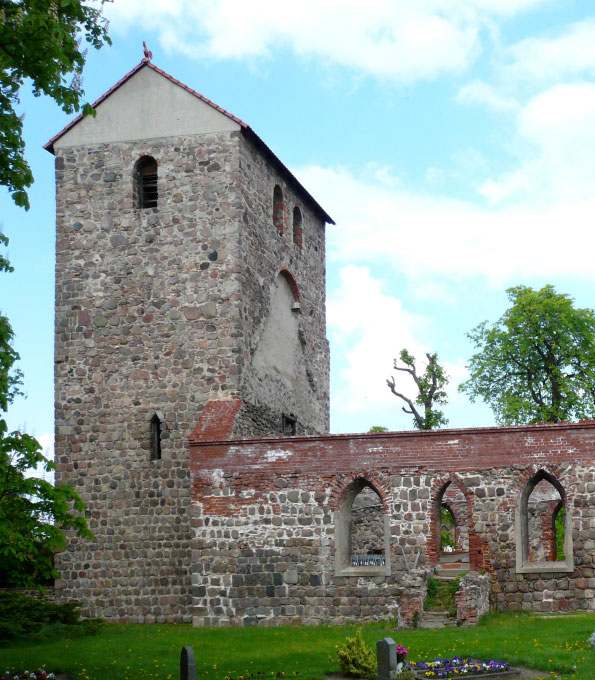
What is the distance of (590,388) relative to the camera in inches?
1521

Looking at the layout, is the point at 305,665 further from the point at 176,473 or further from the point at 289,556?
the point at 176,473

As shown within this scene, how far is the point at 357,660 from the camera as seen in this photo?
14422mm

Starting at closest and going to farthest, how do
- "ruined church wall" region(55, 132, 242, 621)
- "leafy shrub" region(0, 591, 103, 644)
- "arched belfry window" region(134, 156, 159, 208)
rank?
"leafy shrub" region(0, 591, 103, 644)
"ruined church wall" region(55, 132, 242, 621)
"arched belfry window" region(134, 156, 159, 208)

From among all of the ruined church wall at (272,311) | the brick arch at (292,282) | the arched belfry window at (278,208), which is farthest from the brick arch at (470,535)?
the arched belfry window at (278,208)

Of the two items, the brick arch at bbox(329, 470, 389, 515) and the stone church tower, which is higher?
the stone church tower

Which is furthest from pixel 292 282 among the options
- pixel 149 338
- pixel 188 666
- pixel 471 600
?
pixel 188 666

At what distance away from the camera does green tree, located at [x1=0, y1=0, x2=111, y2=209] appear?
13633mm

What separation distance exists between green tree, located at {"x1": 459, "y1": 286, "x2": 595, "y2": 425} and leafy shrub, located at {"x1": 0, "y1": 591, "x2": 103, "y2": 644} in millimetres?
22753

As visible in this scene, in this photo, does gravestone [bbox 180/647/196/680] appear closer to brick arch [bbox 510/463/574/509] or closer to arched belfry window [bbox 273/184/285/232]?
brick arch [bbox 510/463/574/509]

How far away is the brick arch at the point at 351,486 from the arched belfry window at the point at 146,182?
9.24 metres

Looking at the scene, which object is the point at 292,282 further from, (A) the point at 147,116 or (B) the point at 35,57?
(B) the point at 35,57

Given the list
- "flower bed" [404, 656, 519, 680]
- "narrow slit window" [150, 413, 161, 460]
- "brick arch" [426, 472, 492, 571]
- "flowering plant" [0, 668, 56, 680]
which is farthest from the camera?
"narrow slit window" [150, 413, 161, 460]

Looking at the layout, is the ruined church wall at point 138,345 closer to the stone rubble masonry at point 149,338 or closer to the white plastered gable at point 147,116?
the stone rubble masonry at point 149,338

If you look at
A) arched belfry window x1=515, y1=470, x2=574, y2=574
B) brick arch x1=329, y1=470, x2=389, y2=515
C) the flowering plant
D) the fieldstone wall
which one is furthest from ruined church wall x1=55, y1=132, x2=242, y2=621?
the flowering plant
